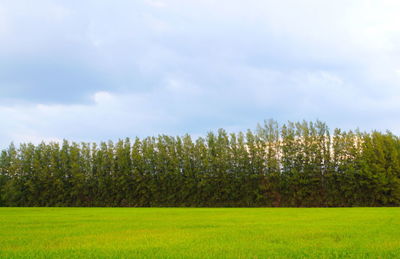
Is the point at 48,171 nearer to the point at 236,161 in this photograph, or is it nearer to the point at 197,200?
the point at 197,200

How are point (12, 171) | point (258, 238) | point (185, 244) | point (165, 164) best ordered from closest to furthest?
point (185, 244) → point (258, 238) → point (165, 164) → point (12, 171)

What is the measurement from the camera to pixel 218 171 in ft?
270

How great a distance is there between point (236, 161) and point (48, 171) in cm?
4894

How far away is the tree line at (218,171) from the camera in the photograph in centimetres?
7462

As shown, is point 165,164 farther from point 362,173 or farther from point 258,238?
point 258,238

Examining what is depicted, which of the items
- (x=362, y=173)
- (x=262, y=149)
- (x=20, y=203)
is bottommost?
(x=20, y=203)

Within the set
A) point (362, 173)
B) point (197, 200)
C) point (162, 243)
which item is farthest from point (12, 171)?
point (162, 243)

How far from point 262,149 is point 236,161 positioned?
6.90m

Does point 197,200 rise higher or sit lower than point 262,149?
lower

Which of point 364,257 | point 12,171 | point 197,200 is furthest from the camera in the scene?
point 12,171

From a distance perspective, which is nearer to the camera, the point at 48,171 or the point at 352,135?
the point at 352,135

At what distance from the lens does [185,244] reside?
11.1 meters

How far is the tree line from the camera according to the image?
74.6 m

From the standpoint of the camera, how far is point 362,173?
72.6m
